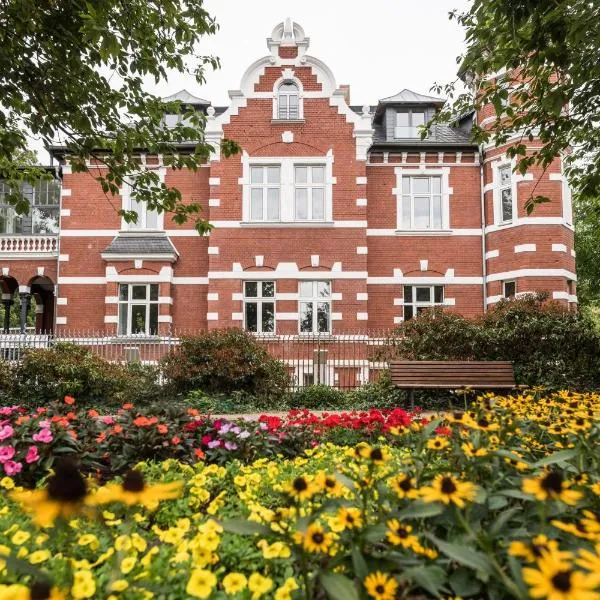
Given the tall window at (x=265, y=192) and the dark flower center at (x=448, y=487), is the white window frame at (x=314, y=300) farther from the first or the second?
the dark flower center at (x=448, y=487)

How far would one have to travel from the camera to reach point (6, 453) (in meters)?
3.84

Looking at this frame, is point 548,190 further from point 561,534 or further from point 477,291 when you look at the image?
point 561,534

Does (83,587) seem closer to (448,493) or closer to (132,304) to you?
(448,493)

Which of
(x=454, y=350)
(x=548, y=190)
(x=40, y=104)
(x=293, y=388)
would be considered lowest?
(x=293, y=388)

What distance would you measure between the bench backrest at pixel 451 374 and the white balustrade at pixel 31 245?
15.3 meters

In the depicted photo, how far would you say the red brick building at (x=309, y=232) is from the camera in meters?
18.0

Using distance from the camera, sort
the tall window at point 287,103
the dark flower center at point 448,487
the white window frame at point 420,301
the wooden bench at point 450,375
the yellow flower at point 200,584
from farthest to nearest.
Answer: the white window frame at point 420,301 < the tall window at point 287,103 < the wooden bench at point 450,375 < the dark flower center at point 448,487 < the yellow flower at point 200,584

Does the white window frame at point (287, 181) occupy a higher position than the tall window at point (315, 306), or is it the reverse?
the white window frame at point (287, 181)

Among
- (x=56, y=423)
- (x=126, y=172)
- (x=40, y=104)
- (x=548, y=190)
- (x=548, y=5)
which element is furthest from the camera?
(x=548, y=190)

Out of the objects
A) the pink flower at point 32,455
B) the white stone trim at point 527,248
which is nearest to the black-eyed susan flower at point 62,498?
the pink flower at point 32,455

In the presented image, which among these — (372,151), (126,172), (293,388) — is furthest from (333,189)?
(126,172)

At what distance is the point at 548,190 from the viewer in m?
17.8

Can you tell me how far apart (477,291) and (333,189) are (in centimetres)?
632

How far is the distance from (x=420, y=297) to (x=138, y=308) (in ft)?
33.3
